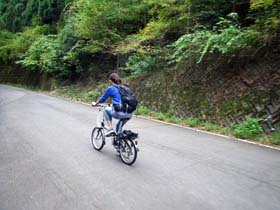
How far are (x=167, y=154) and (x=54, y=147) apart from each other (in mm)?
2832

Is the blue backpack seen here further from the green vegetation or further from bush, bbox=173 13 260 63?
bush, bbox=173 13 260 63

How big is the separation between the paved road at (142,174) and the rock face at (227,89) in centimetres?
163

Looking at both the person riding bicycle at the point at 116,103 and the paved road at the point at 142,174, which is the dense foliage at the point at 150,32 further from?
the person riding bicycle at the point at 116,103

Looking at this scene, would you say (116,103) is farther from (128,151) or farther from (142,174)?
(142,174)

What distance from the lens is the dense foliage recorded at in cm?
1048

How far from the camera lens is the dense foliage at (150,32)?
1048 cm

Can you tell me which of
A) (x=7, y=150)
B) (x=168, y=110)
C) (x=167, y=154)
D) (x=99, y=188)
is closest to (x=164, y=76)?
(x=168, y=110)

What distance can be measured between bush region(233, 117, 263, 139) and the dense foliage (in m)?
2.62

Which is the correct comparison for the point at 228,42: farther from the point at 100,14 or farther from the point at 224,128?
the point at 100,14

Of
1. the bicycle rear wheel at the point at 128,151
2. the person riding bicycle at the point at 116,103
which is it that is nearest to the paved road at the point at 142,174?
the bicycle rear wheel at the point at 128,151

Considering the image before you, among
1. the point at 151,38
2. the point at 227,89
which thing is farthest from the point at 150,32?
the point at 227,89

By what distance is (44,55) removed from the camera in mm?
28594

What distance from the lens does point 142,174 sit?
5801 mm

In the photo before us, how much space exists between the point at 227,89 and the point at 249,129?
2.35 meters
